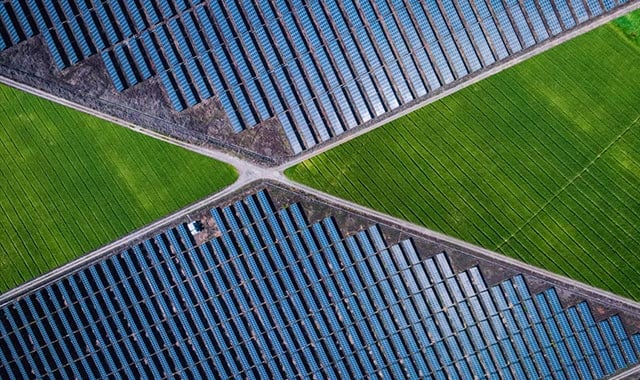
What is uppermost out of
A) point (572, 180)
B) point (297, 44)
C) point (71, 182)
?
point (297, 44)

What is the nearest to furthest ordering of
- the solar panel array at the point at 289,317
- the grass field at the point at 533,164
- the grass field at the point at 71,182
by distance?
the grass field at the point at 533,164
the solar panel array at the point at 289,317
the grass field at the point at 71,182

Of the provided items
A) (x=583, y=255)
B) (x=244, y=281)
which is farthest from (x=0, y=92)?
(x=583, y=255)

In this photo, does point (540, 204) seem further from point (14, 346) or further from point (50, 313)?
point (14, 346)

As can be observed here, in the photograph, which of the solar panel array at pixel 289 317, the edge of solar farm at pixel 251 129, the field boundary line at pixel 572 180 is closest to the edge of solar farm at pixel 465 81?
the edge of solar farm at pixel 251 129

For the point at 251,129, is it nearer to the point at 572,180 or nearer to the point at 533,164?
the point at 533,164

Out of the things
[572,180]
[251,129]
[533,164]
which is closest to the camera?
[572,180]

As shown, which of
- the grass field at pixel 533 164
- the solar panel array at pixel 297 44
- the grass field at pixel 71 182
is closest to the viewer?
the solar panel array at pixel 297 44

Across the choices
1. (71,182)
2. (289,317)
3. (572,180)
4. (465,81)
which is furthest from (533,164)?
Answer: (71,182)

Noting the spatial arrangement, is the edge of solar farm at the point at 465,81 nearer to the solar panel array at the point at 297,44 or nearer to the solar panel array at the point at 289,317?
the solar panel array at the point at 297,44
